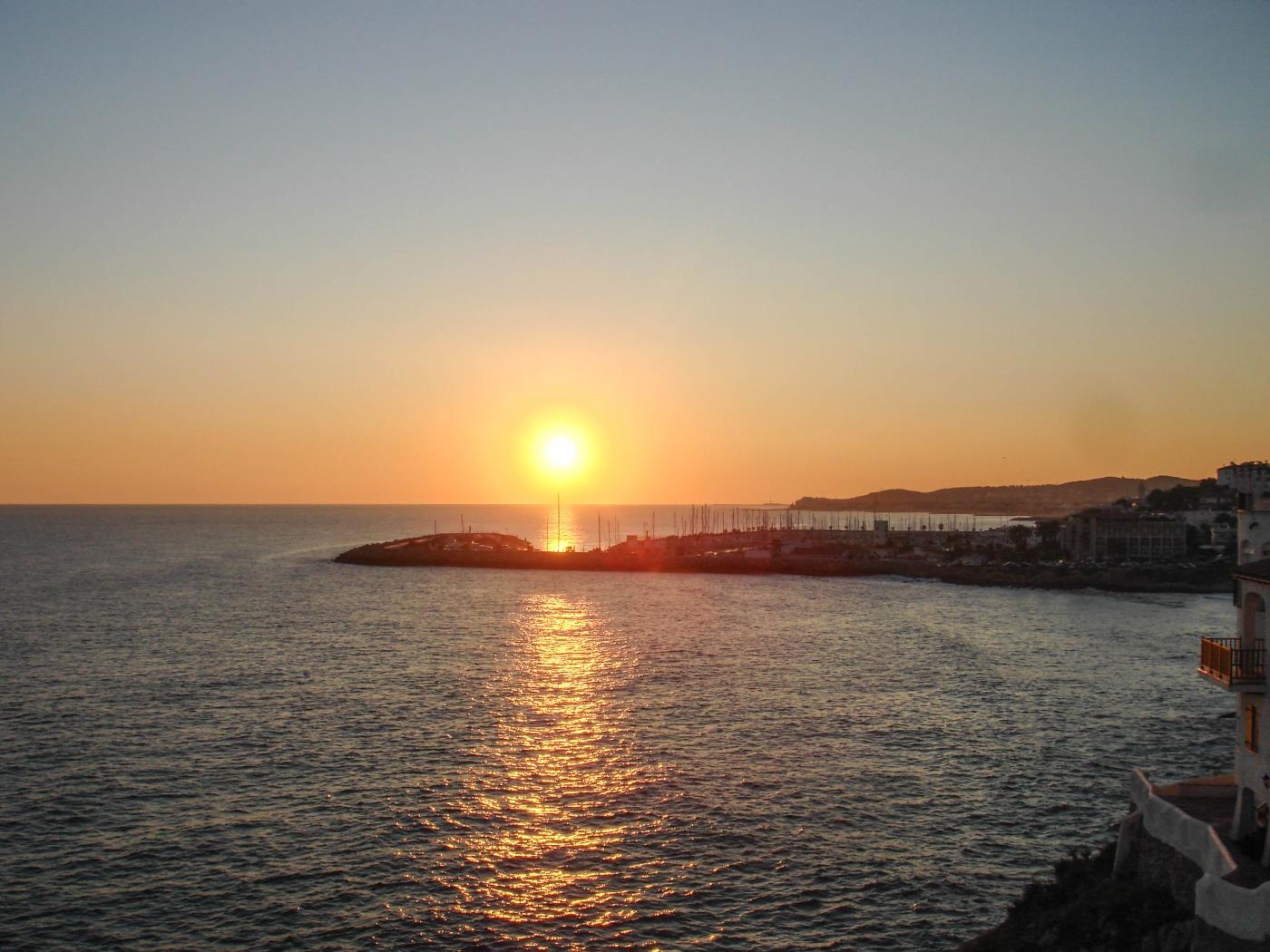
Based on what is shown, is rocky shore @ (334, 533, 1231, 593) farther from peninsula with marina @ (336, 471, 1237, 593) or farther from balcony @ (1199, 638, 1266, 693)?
balcony @ (1199, 638, 1266, 693)

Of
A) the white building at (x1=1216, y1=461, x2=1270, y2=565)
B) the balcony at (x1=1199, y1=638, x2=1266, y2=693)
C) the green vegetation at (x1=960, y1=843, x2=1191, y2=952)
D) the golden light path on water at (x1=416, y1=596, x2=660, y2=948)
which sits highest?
the white building at (x1=1216, y1=461, x2=1270, y2=565)

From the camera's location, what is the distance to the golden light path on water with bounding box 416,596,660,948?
76.8 ft

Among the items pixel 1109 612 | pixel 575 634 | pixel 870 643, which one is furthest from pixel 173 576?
pixel 1109 612

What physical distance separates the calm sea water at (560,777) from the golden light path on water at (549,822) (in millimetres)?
99

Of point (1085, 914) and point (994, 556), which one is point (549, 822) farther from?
point (994, 556)

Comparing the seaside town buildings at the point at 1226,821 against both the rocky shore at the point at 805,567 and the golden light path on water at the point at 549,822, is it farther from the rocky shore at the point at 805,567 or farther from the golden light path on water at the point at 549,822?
the rocky shore at the point at 805,567

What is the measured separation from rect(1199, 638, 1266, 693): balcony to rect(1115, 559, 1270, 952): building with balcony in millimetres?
17

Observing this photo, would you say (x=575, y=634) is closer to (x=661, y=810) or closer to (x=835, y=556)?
(x=661, y=810)

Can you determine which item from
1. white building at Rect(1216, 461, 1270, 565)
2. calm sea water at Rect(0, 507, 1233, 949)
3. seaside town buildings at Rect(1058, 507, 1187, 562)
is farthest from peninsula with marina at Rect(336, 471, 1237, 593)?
white building at Rect(1216, 461, 1270, 565)

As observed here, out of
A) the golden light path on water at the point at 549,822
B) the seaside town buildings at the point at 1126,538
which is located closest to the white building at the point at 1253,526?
the golden light path on water at the point at 549,822

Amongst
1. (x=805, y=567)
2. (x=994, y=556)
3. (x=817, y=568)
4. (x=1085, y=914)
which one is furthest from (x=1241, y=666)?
(x=994, y=556)

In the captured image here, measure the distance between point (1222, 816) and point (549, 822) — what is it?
677 inches

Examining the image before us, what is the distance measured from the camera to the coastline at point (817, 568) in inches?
4299

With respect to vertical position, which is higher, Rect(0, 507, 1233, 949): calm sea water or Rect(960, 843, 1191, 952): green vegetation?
Rect(960, 843, 1191, 952): green vegetation
